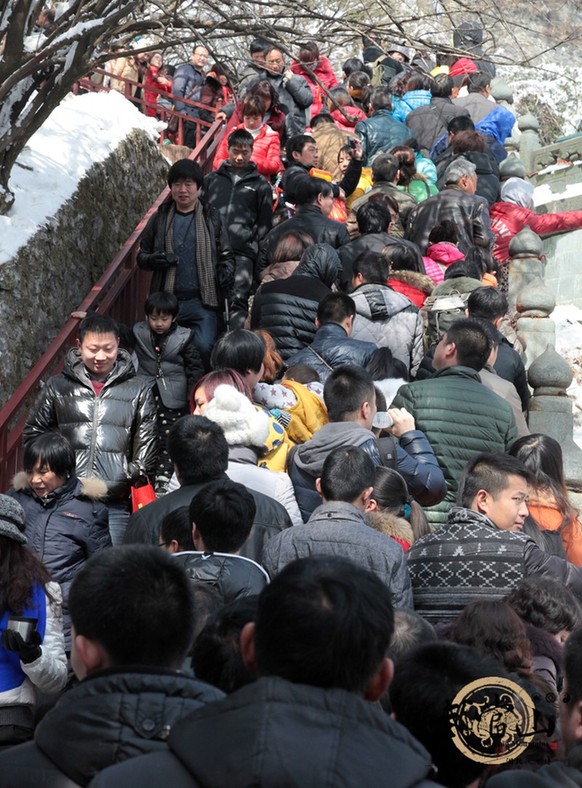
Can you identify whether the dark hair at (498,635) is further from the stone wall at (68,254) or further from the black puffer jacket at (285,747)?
the stone wall at (68,254)

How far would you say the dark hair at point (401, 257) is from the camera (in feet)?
31.4

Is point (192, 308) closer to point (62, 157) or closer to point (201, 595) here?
point (62, 157)

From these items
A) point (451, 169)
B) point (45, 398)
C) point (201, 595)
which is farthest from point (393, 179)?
point (201, 595)

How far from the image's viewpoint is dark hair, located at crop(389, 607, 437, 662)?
3682 millimetres

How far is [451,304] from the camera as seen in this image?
8.70m

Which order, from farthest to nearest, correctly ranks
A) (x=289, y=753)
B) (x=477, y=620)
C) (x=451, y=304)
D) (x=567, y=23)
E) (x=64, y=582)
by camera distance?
(x=567, y=23)
(x=451, y=304)
(x=64, y=582)
(x=477, y=620)
(x=289, y=753)

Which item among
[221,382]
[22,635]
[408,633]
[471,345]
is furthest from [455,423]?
[22,635]

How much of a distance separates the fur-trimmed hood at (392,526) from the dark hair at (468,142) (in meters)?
8.63

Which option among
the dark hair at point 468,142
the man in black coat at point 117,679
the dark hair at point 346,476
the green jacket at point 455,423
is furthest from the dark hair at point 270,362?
the dark hair at point 468,142

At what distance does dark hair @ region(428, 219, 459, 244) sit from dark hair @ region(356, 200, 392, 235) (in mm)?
572

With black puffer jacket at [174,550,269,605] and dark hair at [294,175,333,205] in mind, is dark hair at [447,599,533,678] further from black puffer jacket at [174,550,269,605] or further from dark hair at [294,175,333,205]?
dark hair at [294,175,333,205]

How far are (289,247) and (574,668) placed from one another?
251 inches

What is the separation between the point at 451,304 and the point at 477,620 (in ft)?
17.2

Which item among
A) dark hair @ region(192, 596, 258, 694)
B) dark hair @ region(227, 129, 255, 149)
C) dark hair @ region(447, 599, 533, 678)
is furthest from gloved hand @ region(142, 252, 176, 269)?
dark hair @ region(192, 596, 258, 694)
